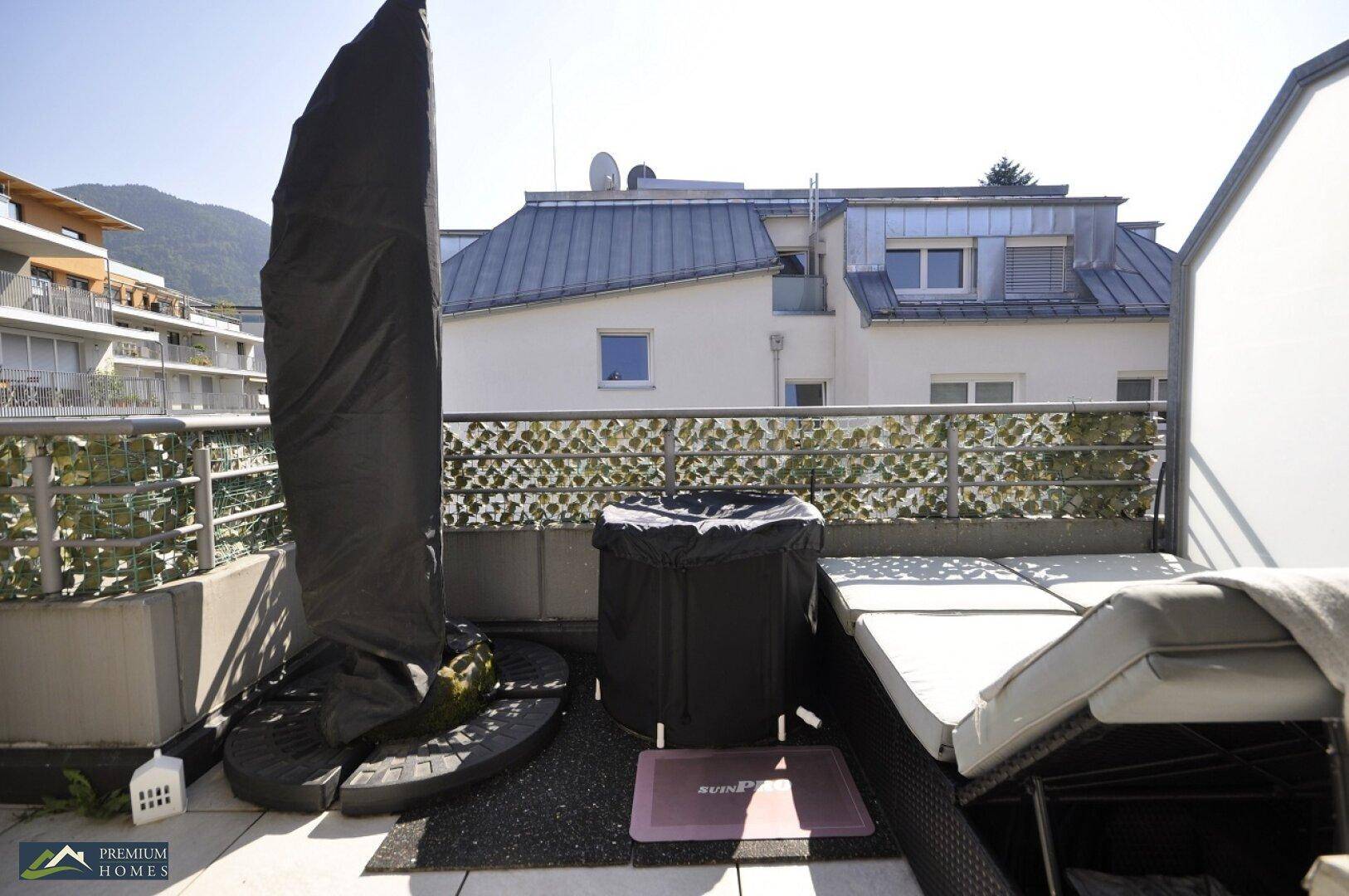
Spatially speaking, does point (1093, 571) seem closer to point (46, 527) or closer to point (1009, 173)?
point (46, 527)

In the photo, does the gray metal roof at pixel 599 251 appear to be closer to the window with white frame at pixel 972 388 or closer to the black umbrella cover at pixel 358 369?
the window with white frame at pixel 972 388

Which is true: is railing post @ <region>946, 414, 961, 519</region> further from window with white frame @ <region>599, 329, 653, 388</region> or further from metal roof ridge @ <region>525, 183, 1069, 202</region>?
metal roof ridge @ <region>525, 183, 1069, 202</region>

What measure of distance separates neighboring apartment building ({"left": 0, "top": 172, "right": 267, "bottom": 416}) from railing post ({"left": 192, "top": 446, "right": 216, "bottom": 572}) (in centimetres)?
2645

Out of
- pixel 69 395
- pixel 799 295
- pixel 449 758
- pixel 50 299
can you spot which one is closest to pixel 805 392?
pixel 799 295

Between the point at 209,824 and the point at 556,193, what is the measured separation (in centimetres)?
1189

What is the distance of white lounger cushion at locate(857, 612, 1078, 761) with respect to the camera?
1811 mm

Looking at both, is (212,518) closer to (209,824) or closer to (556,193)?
(209,824)

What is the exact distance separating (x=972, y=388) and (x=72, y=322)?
3339cm

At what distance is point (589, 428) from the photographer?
4062 millimetres

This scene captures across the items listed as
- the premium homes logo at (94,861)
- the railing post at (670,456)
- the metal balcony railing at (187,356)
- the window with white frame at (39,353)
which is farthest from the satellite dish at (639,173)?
the metal balcony railing at (187,356)

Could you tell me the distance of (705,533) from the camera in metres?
2.57

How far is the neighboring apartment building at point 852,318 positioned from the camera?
944 centimetres

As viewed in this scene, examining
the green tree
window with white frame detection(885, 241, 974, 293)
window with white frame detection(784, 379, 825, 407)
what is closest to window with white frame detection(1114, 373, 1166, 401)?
window with white frame detection(885, 241, 974, 293)

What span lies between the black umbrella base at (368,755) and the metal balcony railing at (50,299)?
29.8 metres
